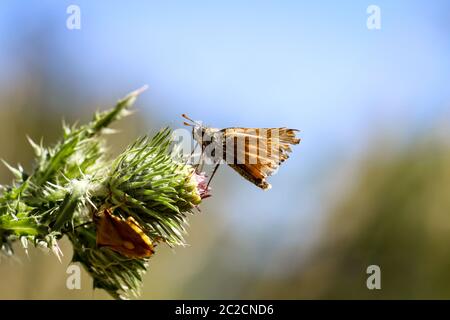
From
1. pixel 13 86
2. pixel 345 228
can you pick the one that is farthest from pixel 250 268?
pixel 13 86

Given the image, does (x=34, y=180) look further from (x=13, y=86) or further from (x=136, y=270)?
(x=13, y=86)

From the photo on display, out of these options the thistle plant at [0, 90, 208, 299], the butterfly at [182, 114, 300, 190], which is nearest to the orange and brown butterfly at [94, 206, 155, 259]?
the thistle plant at [0, 90, 208, 299]

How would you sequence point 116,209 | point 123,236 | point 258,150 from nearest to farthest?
point 123,236 → point 116,209 → point 258,150

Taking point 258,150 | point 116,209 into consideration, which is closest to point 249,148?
point 258,150

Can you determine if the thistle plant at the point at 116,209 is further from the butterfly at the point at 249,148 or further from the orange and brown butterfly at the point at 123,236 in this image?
the butterfly at the point at 249,148

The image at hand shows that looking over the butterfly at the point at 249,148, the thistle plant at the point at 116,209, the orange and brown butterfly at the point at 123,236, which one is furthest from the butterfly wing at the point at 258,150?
the orange and brown butterfly at the point at 123,236

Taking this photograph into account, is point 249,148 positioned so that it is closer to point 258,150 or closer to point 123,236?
point 258,150

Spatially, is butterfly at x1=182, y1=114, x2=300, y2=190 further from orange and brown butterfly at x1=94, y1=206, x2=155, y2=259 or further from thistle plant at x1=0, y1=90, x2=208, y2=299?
orange and brown butterfly at x1=94, y1=206, x2=155, y2=259
